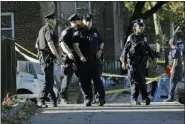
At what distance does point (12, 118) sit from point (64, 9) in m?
16.5

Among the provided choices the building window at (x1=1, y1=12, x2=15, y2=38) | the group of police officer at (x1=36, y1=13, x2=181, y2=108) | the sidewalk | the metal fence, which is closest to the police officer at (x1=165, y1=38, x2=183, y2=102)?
the group of police officer at (x1=36, y1=13, x2=181, y2=108)

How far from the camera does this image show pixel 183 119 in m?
7.35

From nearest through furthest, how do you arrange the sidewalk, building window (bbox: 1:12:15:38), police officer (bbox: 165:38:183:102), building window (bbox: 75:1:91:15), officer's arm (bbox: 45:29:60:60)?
1. the sidewalk
2. officer's arm (bbox: 45:29:60:60)
3. police officer (bbox: 165:38:183:102)
4. building window (bbox: 1:12:15:38)
5. building window (bbox: 75:1:91:15)

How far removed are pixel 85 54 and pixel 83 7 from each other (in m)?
16.3

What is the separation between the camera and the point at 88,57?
344 inches

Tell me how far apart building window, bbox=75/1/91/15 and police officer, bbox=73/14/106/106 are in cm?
1557

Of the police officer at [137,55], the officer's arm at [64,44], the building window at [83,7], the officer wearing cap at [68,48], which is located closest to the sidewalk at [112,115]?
the police officer at [137,55]

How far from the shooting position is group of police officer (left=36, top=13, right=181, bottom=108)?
8656 mm

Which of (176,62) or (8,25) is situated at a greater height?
(8,25)

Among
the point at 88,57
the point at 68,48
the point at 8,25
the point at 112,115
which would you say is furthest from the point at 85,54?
the point at 8,25

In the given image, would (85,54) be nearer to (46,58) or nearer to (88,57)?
(88,57)

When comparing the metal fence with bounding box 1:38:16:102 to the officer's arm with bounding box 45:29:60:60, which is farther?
the metal fence with bounding box 1:38:16:102

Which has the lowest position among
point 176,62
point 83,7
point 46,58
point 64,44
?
point 176,62

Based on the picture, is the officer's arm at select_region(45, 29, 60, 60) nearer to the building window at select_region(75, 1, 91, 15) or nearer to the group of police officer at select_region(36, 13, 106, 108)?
the group of police officer at select_region(36, 13, 106, 108)
